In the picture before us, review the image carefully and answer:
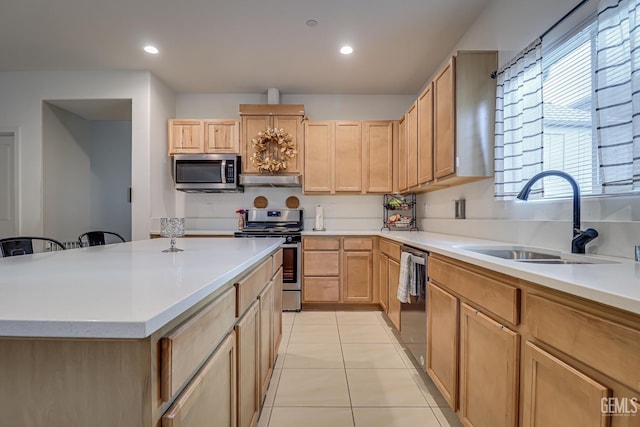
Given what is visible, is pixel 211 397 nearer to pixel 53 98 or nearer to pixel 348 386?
pixel 348 386

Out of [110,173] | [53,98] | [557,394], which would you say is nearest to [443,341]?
[557,394]

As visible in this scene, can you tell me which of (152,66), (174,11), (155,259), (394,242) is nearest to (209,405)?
(155,259)

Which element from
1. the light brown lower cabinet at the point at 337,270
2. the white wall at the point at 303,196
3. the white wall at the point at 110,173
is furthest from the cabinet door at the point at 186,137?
the light brown lower cabinet at the point at 337,270

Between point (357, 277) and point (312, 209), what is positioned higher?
point (312, 209)

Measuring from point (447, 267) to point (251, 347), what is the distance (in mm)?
1061

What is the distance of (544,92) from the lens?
176 centimetres

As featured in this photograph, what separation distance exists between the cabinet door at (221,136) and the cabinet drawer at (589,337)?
140 inches

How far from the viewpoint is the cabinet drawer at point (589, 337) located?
0.64m

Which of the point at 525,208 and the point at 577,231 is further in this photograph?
the point at 525,208

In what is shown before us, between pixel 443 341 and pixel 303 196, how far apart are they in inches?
112

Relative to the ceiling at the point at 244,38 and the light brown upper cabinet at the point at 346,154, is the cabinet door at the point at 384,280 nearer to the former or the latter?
the light brown upper cabinet at the point at 346,154

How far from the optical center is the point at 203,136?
383 cm

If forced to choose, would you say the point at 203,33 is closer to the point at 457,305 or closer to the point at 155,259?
the point at 155,259

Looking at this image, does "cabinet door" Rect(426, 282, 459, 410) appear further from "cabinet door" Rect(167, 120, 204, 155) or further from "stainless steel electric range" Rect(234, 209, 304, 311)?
"cabinet door" Rect(167, 120, 204, 155)
